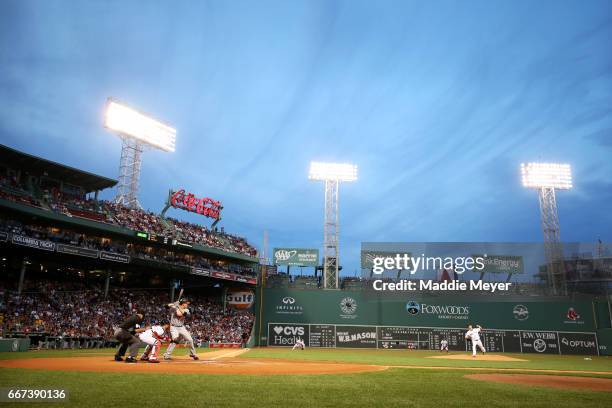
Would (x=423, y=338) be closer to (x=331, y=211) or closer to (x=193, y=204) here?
(x=331, y=211)

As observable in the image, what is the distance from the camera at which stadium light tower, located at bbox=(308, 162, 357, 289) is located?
44.2 meters

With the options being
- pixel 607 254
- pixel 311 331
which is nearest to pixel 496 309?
pixel 607 254

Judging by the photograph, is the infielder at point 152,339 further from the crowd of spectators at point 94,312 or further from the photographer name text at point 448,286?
the photographer name text at point 448,286

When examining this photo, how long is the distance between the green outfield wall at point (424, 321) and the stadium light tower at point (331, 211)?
9.30 ft

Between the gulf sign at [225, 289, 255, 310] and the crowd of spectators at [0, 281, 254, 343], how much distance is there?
2.11ft

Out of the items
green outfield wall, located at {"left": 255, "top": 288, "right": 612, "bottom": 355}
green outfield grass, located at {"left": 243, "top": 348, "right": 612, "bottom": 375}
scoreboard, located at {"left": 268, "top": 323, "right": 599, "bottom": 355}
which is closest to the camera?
green outfield grass, located at {"left": 243, "top": 348, "right": 612, "bottom": 375}

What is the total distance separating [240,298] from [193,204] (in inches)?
443

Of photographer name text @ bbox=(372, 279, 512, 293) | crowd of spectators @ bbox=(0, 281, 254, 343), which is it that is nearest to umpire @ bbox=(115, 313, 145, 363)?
crowd of spectators @ bbox=(0, 281, 254, 343)

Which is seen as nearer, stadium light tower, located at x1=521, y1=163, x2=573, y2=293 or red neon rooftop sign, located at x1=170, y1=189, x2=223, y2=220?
stadium light tower, located at x1=521, y1=163, x2=573, y2=293

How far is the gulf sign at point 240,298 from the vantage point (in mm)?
45125

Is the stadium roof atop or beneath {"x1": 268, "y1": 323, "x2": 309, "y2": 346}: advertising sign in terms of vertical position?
atop

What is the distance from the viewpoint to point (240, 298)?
45.9 m

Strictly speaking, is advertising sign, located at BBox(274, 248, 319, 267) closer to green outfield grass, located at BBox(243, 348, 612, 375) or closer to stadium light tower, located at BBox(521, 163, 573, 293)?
green outfield grass, located at BBox(243, 348, 612, 375)

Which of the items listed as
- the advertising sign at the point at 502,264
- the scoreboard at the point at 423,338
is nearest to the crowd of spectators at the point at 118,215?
the scoreboard at the point at 423,338
